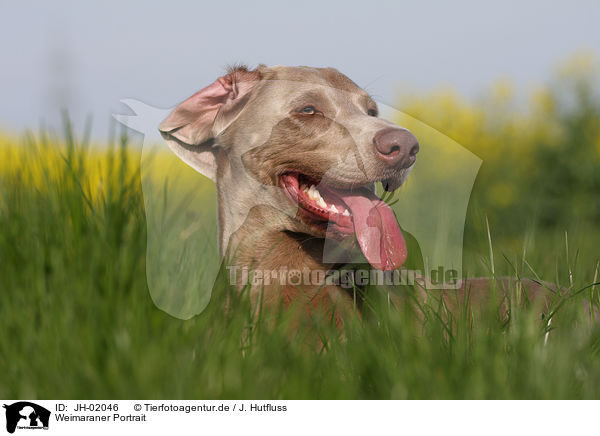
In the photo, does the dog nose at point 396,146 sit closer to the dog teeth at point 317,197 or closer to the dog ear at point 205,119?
the dog teeth at point 317,197

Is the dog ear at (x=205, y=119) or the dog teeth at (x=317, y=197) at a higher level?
the dog ear at (x=205, y=119)

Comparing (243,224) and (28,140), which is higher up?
(28,140)

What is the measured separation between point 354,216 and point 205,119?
3.16 ft

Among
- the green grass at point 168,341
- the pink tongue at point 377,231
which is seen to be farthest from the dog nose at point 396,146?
the green grass at point 168,341

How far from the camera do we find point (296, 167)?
3100 mm

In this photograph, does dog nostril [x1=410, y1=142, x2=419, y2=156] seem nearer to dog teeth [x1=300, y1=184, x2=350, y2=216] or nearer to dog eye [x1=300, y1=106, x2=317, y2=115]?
dog teeth [x1=300, y1=184, x2=350, y2=216]

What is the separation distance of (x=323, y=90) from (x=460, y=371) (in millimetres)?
1612

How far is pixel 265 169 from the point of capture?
3.18 metres

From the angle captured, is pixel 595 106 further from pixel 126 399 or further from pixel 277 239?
pixel 126 399

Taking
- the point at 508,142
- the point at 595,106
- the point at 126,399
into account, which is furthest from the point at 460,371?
the point at 595,106

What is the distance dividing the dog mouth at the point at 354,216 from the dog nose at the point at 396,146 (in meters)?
0.26

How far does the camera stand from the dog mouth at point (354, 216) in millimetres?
2941
